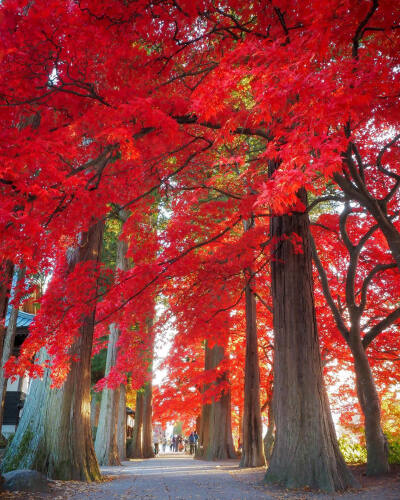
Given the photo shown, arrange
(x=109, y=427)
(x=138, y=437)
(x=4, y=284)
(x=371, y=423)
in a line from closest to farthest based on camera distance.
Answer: (x=4, y=284)
(x=371, y=423)
(x=109, y=427)
(x=138, y=437)

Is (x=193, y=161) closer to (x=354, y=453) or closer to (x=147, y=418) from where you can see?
(x=354, y=453)

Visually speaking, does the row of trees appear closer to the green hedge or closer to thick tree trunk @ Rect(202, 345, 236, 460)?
the green hedge

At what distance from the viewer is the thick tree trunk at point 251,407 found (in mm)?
11383

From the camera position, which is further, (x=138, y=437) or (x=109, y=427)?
(x=138, y=437)

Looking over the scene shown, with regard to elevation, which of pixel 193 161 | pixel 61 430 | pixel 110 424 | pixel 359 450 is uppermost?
pixel 193 161

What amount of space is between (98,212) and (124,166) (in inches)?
50.9

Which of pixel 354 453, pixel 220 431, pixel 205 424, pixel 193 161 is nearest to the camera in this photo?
pixel 193 161

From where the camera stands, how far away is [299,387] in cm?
686

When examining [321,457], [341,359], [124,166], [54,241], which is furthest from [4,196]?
[341,359]

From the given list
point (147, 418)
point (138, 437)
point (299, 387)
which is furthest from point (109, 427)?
point (299, 387)

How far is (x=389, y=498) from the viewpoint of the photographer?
551 centimetres

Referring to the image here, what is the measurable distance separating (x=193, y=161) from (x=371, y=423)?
6610mm

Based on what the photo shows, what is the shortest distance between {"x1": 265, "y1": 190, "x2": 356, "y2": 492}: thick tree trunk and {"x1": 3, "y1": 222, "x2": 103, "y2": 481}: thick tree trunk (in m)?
3.48

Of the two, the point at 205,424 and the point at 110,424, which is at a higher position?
the point at 110,424
